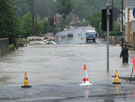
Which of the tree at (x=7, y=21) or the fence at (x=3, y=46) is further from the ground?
the tree at (x=7, y=21)

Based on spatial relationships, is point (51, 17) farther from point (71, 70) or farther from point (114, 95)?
point (114, 95)

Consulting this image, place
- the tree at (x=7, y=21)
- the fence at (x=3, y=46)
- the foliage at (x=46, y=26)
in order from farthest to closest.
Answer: the foliage at (x=46, y=26) → the tree at (x=7, y=21) → the fence at (x=3, y=46)

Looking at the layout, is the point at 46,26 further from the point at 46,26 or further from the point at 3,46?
the point at 3,46

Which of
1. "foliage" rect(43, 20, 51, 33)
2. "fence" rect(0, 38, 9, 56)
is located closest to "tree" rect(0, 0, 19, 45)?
"fence" rect(0, 38, 9, 56)

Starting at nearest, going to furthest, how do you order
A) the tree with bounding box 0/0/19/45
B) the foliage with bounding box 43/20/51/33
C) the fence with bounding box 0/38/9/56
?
1. the fence with bounding box 0/38/9/56
2. the tree with bounding box 0/0/19/45
3. the foliage with bounding box 43/20/51/33

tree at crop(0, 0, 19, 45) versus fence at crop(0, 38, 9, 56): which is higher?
tree at crop(0, 0, 19, 45)

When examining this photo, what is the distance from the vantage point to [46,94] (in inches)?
630

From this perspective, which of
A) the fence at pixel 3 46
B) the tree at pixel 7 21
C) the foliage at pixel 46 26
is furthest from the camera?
the foliage at pixel 46 26

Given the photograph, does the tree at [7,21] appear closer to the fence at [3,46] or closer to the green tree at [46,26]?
the fence at [3,46]

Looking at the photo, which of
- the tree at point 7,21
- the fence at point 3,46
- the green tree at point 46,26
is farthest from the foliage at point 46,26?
the fence at point 3,46

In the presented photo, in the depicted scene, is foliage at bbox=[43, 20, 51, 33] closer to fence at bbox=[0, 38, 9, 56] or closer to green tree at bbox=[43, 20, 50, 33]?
green tree at bbox=[43, 20, 50, 33]

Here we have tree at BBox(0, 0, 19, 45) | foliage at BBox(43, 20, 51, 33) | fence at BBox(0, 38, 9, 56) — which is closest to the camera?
fence at BBox(0, 38, 9, 56)

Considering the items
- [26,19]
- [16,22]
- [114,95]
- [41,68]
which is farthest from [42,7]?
[114,95]

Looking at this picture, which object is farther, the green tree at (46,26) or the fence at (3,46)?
the green tree at (46,26)
